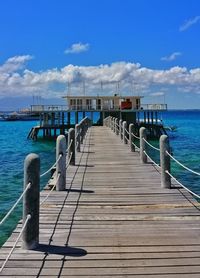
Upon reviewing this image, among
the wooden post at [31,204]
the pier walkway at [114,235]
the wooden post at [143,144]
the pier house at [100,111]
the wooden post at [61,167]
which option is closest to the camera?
the pier walkway at [114,235]

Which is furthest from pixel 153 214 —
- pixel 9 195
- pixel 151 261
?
pixel 9 195

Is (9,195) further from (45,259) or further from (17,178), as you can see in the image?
(45,259)

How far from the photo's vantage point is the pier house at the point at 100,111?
211 feet

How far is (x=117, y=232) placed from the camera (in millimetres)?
6711

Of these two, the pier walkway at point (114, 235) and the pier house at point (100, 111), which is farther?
the pier house at point (100, 111)

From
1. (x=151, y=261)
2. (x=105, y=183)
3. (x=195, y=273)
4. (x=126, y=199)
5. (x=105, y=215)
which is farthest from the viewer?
(x=105, y=183)

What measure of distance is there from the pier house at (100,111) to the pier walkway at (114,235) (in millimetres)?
53402

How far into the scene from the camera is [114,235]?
6555 mm

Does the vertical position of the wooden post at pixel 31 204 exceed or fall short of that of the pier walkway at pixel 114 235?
it exceeds it

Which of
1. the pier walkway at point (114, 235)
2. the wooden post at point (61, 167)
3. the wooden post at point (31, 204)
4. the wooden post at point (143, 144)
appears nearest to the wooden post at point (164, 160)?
the pier walkway at point (114, 235)

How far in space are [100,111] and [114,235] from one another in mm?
61898

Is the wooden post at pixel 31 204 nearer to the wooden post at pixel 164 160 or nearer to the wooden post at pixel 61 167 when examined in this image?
the wooden post at pixel 61 167

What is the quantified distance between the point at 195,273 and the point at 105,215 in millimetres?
2964

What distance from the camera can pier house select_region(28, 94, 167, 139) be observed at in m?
64.2
